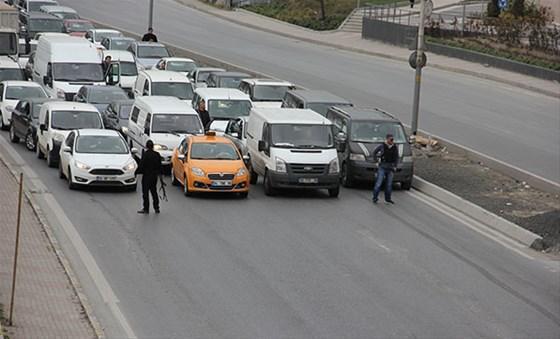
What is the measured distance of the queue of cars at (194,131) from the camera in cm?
2841

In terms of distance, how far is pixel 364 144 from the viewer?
30.8 metres

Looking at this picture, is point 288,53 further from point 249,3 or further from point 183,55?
point 249,3

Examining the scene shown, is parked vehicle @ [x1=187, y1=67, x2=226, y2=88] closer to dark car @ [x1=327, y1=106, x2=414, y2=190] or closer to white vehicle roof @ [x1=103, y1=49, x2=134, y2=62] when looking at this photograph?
white vehicle roof @ [x1=103, y1=49, x2=134, y2=62]

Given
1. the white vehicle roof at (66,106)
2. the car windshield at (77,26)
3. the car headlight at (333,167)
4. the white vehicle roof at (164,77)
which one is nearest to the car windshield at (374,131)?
the car headlight at (333,167)

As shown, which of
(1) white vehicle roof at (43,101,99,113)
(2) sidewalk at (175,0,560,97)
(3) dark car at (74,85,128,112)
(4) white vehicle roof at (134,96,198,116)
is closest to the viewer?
(4) white vehicle roof at (134,96,198,116)

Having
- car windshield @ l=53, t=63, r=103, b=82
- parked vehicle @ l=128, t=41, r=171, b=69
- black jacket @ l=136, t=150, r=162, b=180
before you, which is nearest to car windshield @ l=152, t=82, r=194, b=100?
car windshield @ l=53, t=63, r=103, b=82

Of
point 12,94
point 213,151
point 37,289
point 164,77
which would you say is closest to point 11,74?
point 12,94

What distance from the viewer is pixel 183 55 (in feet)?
189

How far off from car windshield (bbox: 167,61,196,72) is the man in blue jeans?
773 inches

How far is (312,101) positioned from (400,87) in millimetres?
14907

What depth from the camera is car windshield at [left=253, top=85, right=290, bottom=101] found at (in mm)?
39406

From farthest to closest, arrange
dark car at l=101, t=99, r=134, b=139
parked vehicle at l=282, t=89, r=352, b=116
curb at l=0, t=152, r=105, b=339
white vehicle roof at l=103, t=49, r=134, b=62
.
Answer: white vehicle roof at l=103, t=49, r=134, b=62 < parked vehicle at l=282, t=89, r=352, b=116 < dark car at l=101, t=99, r=134, b=139 < curb at l=0, t=152, r=105, b=339

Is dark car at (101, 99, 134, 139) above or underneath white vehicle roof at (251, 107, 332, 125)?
underneath

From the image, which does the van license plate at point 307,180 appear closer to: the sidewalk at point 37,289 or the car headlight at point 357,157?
the car headlight at point 357,157
